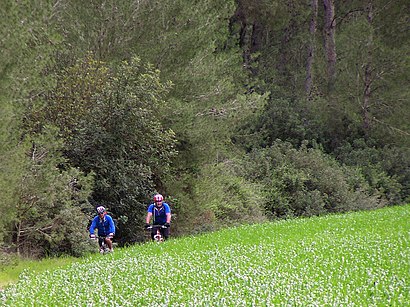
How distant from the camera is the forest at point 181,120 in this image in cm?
2077

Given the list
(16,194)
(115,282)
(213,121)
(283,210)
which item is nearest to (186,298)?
(115,282)

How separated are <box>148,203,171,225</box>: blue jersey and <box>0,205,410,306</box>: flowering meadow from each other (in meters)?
0.83

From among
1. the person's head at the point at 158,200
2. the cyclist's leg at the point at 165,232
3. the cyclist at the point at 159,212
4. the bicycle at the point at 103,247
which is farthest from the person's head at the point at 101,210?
the cyclist's leg at the point at 165,232

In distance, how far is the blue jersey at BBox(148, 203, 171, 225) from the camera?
21578 millimetres

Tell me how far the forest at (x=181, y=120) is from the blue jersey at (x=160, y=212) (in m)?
2.32

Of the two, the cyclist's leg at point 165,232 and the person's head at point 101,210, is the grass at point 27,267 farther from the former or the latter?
the cyclist's leg at point 165,232

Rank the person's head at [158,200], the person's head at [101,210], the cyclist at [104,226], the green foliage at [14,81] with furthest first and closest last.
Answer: the person's head at [158,200]
the cyclist at [104,226]
the person's head at [101,210]
the green foliage at [14,81]

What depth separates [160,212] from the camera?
2170 centimetres

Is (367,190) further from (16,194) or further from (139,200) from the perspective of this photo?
(16,194)

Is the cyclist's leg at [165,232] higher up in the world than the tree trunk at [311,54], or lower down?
lower down

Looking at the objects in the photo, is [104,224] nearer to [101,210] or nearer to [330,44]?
[101,210]

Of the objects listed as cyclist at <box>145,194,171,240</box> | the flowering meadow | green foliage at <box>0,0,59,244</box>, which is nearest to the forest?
green foliage at <box>0,0,59,244</box>

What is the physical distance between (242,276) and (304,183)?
→ 26127mm

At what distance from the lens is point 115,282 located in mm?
13430
